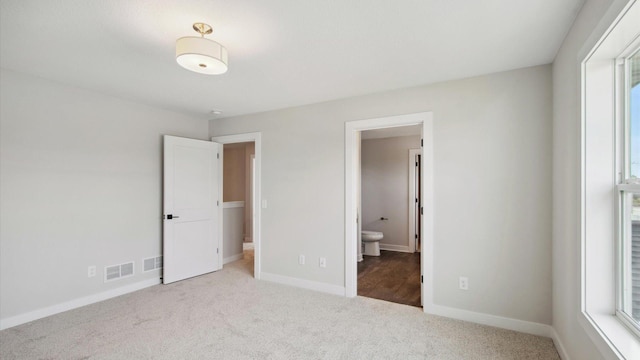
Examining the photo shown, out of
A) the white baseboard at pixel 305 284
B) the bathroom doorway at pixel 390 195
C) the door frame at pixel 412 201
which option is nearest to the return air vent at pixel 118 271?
the white baseboard at pixel 305 284

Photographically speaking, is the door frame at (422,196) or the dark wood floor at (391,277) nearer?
the door frame at (422,196)

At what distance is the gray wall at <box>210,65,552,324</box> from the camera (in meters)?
2.65

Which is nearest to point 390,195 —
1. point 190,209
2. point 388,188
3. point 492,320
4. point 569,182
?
point 388,188

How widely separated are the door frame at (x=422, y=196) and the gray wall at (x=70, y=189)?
2.56 metres

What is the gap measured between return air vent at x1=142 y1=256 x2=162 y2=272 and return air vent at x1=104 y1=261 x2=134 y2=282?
0.52 ft

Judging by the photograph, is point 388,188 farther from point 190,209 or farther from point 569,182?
point 569,182

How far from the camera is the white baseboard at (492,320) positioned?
2609 mm

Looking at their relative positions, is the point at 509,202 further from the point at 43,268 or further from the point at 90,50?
the point at 43,268

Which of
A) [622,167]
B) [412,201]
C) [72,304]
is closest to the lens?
[622,167]

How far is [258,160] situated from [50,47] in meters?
2.42

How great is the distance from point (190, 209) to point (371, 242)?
10.5 ft

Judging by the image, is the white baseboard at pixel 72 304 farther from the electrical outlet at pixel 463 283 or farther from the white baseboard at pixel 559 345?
the white baseboard at pixel 559 345

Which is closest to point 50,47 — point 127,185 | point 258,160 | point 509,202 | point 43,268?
point 127,185

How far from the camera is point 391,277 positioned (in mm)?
4309
